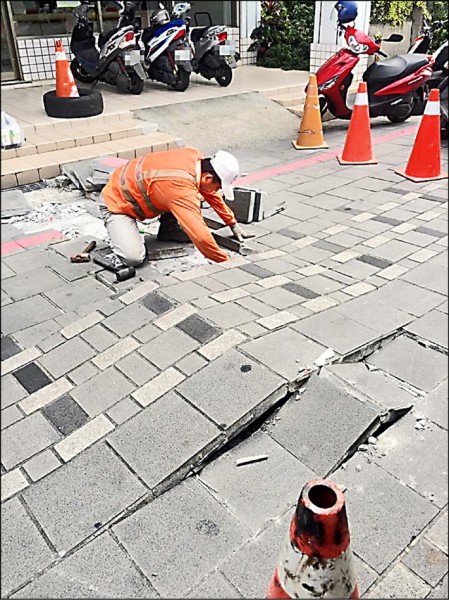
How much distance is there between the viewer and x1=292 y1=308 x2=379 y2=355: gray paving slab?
2.56 meters

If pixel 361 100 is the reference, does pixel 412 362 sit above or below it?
below

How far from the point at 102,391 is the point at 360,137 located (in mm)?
4725

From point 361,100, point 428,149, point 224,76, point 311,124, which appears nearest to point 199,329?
point 428,149

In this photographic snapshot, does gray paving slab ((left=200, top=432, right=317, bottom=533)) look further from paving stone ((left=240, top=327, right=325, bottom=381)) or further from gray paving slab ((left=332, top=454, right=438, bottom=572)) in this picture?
paving stone ((left=240, top=327, right=325, bottom=381))

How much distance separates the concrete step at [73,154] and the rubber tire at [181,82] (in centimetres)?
201

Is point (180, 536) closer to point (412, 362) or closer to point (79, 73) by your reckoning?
point (412, 362)

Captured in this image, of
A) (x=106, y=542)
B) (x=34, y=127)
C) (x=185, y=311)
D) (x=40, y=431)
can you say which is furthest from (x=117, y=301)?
(x=34, y=127)

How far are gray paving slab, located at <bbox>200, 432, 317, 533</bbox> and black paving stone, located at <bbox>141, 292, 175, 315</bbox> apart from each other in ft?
3.28

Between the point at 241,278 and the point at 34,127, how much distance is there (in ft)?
13.9

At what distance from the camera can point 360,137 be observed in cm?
599

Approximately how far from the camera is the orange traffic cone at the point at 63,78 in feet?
21.8

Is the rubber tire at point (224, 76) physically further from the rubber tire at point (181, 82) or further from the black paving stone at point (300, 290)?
the black paving stone at point (300, 290)

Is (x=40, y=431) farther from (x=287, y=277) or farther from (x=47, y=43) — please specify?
(x=47, y=43)

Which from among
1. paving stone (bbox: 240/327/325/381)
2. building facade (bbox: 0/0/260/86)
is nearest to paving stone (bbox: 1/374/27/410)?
paving stone (bbox: 240/327/325/381)
